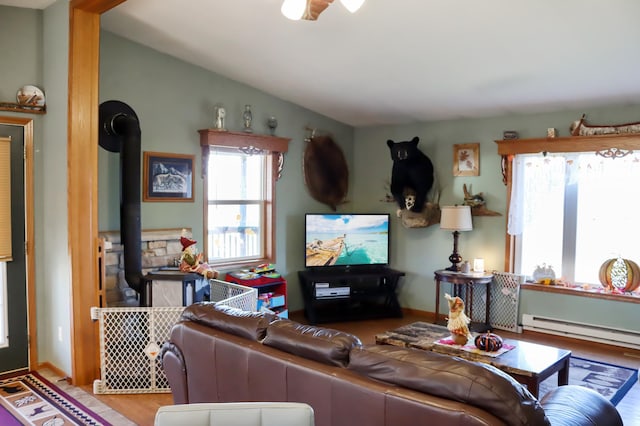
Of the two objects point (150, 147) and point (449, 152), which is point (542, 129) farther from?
point (150, 147)

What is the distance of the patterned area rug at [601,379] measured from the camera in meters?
3.80

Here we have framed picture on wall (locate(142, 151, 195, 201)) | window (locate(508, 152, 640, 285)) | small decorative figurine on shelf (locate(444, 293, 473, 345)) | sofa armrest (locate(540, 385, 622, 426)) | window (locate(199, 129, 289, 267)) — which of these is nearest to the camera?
sofa armrest (locate(540, 385, 622, 426))

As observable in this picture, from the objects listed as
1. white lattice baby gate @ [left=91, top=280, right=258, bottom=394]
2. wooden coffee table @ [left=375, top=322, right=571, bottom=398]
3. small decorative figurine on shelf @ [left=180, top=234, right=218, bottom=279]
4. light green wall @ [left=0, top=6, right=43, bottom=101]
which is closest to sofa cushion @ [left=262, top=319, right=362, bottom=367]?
white lattice baby gate @ [left=91, top=280, right=258, bottom=394]

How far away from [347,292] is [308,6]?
3666 mm

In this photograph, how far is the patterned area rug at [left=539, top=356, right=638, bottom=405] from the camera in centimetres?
380

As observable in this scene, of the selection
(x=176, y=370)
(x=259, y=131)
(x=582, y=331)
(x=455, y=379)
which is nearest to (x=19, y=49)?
(x=259, y=131)

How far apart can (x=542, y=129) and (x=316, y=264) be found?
2786mm

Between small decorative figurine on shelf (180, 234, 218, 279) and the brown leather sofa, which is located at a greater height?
small decorative figurine on shelf (180, 234, 218, 279)

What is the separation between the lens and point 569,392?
7.69ft

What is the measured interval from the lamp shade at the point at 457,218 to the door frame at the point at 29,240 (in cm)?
386

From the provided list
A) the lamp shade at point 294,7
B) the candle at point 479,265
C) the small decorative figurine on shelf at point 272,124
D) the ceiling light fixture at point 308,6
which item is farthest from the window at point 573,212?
the lamp shade at point 294,7

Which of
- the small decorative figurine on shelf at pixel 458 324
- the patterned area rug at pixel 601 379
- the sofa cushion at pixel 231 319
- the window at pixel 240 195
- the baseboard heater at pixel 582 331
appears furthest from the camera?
the window at pixel 240 195

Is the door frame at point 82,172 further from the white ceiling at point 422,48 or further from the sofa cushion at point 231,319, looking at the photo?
the sofa cushion at point 231,319

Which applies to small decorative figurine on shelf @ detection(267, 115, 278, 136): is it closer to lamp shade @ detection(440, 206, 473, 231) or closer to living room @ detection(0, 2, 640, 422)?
living room @ detection(0, 2, 640, 422)
